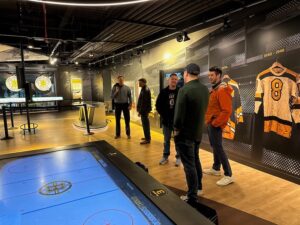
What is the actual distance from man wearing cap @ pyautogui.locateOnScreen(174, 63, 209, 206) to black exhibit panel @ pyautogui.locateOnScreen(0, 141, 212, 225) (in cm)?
75

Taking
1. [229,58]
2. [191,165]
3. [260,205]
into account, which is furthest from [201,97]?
[229,58]

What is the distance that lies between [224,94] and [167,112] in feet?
3.37

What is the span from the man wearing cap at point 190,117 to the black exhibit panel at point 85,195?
29.5 inches

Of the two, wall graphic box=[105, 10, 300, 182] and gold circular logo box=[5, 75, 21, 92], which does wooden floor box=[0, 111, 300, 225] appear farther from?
gold circular logo box=[5, 75, 21, 92]

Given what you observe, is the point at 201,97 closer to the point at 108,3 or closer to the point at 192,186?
the point at 192,186

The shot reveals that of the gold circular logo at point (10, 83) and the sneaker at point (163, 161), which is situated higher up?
the gold circular logo at point (10, 83)

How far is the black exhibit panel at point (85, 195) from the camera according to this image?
3.52 ft

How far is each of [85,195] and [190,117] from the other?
1.33m

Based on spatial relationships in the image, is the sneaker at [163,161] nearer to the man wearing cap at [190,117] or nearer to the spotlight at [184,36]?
the man wearing cap at [190,117]

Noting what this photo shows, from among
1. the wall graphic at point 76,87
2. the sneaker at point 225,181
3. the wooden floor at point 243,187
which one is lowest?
the wooden floor at point 243,187

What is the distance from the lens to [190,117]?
2268mm

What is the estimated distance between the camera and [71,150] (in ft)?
7.26

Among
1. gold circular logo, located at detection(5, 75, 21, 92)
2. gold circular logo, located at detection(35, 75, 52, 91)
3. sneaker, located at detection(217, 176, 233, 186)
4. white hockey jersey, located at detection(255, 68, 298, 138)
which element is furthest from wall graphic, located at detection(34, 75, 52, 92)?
sneaker, located at detection(217, 176, 233, 186)

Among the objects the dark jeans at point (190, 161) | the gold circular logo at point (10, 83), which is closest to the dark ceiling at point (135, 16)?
the dark jeans at point (190, 161)
